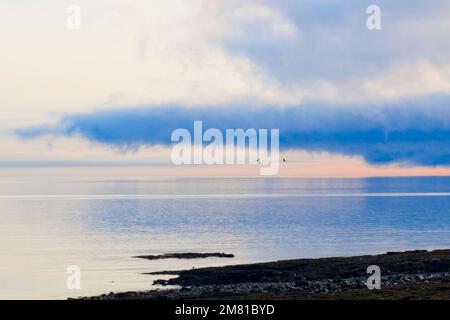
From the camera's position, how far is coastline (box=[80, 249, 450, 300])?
51.8m

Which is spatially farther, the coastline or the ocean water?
the ocean water

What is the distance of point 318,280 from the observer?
66.3 m

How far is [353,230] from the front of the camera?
5979 inches

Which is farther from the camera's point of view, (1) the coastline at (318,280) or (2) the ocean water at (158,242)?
(2) the ocean water at (158,242)

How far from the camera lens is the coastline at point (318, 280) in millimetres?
51781

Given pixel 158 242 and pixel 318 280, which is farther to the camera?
pixel 158 242

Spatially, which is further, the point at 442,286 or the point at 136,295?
the point at 136,295
